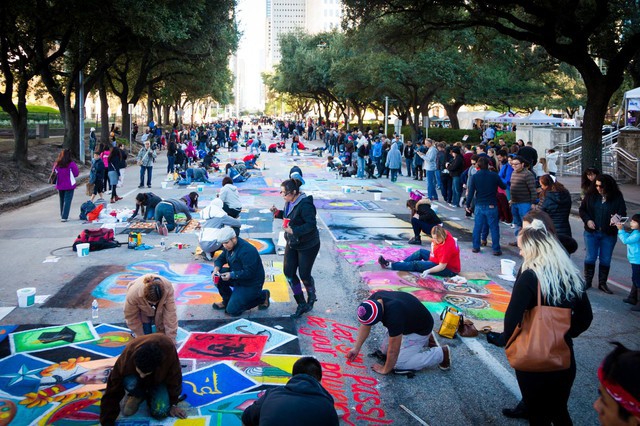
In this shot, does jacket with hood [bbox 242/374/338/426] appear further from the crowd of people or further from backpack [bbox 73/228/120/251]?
backpack [bbox 73/228/120/251]

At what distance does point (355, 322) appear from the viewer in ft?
24.5

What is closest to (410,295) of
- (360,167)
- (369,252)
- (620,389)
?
(620,389)

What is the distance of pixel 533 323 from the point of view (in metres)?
4.07

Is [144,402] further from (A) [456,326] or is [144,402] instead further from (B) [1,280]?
(B) [1,280]

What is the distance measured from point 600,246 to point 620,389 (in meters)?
6.71

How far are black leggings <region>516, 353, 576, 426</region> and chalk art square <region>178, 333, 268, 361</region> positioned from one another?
298cm

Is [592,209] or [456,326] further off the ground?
[592,209]

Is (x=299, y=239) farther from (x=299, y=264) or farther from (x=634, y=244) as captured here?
(x=634, y=244)

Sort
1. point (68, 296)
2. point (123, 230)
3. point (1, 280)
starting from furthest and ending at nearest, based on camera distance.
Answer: point (123, 230) < point (1, 280) < point (68, 296)

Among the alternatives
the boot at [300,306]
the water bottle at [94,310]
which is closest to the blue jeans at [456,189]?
the boot at [300,306]

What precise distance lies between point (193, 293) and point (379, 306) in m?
3.96

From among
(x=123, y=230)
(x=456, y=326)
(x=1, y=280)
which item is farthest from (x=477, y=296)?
(x=123, y=230)

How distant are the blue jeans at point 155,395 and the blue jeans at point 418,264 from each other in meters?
5.41

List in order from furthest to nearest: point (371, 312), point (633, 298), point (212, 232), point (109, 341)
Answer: point (212, 232) < point (633, 298) < point (109, 341) < point (371, 312)
